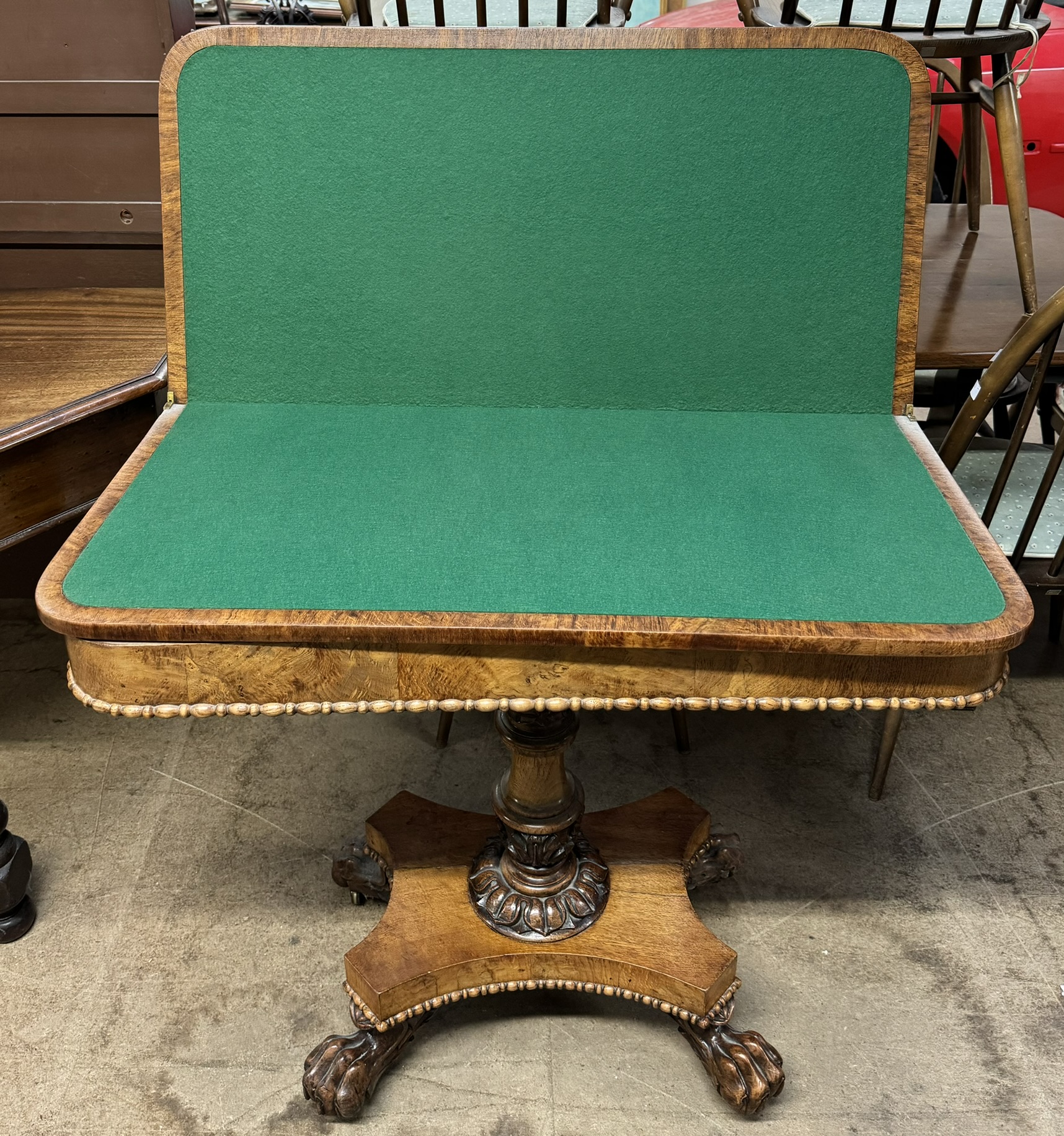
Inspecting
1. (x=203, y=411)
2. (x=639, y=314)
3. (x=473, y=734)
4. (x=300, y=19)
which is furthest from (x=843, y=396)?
(x=300, y=19)

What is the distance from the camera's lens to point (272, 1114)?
145 cm

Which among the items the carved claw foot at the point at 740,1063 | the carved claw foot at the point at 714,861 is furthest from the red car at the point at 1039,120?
the carved claw foot at the point at 740,1063

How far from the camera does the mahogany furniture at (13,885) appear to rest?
1662 millimetres

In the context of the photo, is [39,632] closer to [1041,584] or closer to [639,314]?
[639,314]

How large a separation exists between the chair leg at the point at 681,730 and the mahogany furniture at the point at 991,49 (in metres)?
1.04

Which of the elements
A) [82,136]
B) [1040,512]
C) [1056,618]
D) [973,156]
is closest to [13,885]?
[82,136]

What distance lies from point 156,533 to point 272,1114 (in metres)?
0.81

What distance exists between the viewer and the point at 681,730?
2.09 m

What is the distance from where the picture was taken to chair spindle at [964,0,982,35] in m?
1.89

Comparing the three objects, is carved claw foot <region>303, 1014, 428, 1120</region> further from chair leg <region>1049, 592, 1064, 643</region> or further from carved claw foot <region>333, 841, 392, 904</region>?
chair leg <region>1049, 592, 1064, 643</region>

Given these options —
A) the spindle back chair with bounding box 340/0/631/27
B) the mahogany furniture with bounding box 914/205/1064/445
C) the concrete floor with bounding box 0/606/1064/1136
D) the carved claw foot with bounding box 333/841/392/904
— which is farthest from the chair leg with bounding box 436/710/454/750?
the spindle back chair with bounding box 340/0/631/27

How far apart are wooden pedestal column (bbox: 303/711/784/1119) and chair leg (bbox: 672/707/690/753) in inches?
14.2

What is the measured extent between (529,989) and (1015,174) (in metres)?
1.75

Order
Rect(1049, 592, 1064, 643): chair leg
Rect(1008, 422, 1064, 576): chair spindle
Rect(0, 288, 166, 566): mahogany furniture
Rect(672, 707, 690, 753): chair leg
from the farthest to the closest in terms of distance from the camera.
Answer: Rect(1049, 592, 1064, 643): chair leg
Rect(672, 707, 690, 753): chair leg
Rect(1008, 422, 1064, 576): chair spindle
Rect(0, 288, 166, 566): mahogany furniture
